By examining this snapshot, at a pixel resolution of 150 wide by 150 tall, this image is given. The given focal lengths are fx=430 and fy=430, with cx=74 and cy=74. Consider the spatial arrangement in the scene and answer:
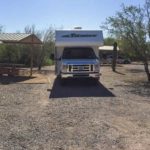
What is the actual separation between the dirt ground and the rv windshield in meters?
4.80

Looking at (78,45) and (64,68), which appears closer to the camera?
(64,68)

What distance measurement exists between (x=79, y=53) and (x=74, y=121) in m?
12.2

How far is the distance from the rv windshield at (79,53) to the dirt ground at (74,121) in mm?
4800

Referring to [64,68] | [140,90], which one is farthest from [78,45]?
[140,90]

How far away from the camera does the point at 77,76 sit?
22.5 m

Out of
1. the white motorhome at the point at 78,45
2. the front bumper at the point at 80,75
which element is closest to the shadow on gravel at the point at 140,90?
the front bumper at the point at 80,75

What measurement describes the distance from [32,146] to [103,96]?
31.4 ft

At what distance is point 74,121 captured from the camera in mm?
11703

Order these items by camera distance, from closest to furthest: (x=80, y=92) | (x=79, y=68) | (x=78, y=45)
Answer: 1. (x=80, y=92)
2. (x=79, y=68)
3. (x=78, y=45)

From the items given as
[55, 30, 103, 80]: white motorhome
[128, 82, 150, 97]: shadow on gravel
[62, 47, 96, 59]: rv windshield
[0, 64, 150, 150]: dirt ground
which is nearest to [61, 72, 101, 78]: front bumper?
[55, 30, 103, 80]: white motorhome

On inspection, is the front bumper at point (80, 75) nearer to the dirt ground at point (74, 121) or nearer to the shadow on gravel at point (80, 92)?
the shadow on gravel at point (80, 92)

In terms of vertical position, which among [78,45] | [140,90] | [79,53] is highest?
[78,45]

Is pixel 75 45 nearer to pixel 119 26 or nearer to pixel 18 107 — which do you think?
pixel 119 26

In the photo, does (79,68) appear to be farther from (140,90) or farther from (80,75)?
(140,90)
